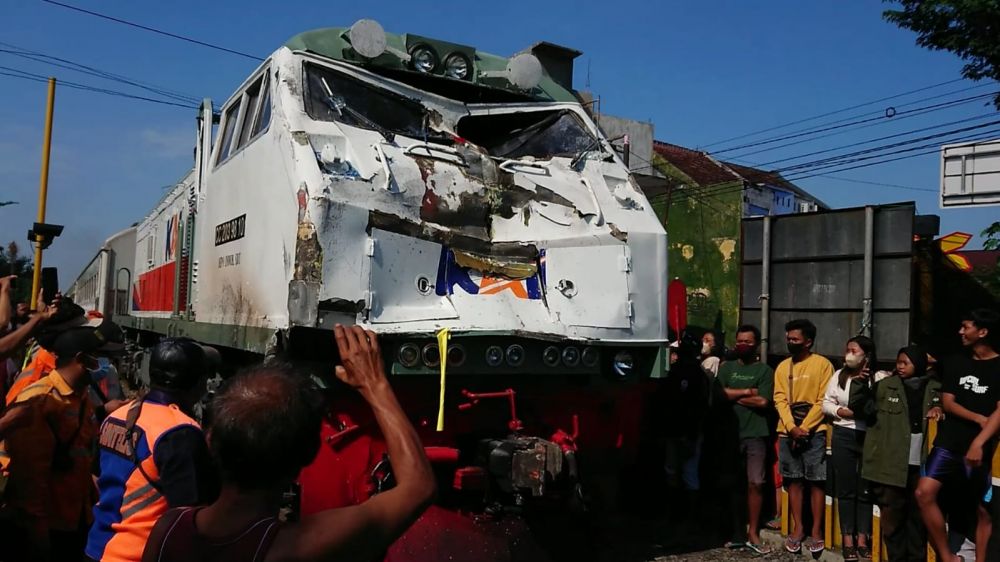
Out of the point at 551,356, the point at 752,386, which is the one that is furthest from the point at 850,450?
the point at 551,356

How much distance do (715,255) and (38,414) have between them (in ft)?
36.0

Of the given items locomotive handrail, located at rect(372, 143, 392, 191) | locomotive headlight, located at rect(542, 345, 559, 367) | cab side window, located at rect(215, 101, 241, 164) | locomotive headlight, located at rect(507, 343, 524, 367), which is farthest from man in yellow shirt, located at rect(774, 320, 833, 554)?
cab side window, located at rect(215, 101, 241, 164)

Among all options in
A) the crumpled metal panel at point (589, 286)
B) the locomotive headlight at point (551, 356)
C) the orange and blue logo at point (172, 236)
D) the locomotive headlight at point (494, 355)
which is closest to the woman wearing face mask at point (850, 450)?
the crumpled metal panel at point (589, 286)

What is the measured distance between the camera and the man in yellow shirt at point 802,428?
6.46m

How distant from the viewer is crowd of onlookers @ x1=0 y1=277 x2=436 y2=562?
2025mm

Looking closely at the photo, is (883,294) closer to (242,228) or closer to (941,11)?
(941,11)

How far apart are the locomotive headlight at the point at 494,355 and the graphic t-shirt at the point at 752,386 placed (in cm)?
308

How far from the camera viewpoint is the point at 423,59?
580 cm

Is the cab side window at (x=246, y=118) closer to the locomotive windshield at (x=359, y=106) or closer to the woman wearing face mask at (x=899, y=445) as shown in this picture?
the locomotive windshield at (x=359, y=106)

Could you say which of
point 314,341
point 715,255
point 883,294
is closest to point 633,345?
point 314,341

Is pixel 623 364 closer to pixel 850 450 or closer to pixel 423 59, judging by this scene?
pixel 850 450

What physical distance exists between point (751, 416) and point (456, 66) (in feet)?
11.7

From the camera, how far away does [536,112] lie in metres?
6.27

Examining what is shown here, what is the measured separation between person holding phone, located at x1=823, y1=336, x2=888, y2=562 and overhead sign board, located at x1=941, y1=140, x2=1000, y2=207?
3.31m
